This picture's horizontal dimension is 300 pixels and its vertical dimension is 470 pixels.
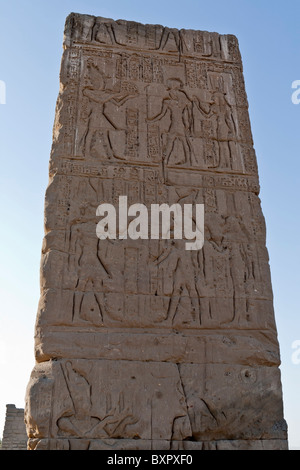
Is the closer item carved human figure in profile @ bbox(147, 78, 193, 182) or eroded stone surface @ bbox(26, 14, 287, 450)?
eroded stone surface @ bbox(26, 14, 287, 450)

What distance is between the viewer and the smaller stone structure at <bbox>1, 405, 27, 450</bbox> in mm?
9461

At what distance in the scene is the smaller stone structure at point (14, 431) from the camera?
372 inches

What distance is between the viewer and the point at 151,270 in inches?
177

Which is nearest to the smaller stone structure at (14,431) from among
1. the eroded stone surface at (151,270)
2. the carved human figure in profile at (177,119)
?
the eroded stone surface at (151,270)

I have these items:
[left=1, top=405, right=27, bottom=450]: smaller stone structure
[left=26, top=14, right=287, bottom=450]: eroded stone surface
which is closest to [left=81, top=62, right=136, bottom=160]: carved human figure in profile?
[left=26, top=14, right=287, bottom=450]: eroded stone surface

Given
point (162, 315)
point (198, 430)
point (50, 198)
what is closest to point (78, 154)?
point (50, 198)

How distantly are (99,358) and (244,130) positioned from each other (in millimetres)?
2887

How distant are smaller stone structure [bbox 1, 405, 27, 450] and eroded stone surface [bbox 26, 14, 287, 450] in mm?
6253

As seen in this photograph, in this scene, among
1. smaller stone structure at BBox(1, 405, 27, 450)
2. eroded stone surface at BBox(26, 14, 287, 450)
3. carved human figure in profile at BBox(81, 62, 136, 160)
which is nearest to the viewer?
eroded stone surface at BBox(26, 14, 287, 450)

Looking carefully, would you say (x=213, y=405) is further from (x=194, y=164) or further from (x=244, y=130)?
(x=244, y=130)

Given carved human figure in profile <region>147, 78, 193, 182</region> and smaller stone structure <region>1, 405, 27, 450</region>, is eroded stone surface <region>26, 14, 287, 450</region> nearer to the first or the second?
carved human figure in profile <region>147, 78, 193, 182</region>

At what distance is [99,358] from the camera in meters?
4.11

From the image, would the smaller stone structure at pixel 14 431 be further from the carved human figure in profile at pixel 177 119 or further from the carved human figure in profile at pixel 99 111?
the carved human figure in profile at pixel 177 119
